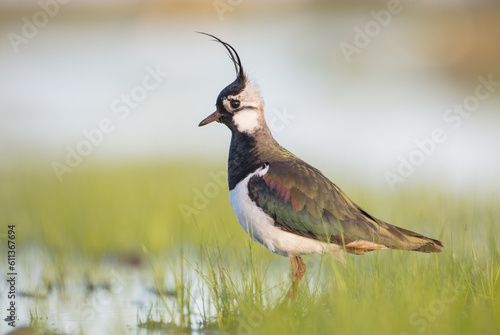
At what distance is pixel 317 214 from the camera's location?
5227 millimetres

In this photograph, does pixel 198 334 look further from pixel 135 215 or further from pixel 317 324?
pixel 135 215

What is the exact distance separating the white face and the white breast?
19.8 inches

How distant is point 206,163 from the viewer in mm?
11836

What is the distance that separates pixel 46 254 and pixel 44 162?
15.2 ft

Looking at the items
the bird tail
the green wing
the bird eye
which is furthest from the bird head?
the bird tail

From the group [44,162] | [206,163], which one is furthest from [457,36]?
[44,162]

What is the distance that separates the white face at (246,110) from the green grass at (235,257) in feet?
3.16

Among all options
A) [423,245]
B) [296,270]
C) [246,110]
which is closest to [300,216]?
[296,270]

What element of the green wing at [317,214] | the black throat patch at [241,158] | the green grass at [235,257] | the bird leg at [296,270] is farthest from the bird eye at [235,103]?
the bird leg at [296,270]

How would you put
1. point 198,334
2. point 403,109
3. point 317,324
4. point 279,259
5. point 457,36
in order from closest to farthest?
point 317,324, point 198,334, point 279,259, point 403,109, point 457,36

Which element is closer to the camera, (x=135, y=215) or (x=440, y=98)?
(x=135, y=215)

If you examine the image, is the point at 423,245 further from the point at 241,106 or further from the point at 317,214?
the point at 241,106

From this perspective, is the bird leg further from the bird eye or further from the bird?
the bird eye

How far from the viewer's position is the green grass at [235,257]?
4.32 metres
